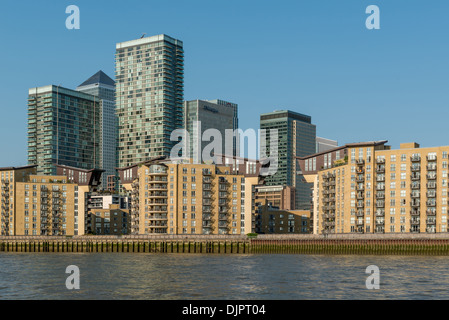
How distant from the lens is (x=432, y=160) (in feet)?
566

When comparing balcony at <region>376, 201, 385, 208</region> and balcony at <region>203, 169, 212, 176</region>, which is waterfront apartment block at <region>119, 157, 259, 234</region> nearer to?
Result: balcony at <region>203, 169, 212, 176</region>

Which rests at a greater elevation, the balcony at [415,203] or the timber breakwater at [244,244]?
the balcony at [415,203]

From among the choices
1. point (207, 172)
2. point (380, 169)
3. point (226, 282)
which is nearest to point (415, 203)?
point (380, 169)

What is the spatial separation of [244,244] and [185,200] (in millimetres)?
24656

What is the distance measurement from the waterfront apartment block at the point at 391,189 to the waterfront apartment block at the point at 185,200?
33.1 metres

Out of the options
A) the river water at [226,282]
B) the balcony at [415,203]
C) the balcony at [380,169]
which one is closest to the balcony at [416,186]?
the balcony at [415,203]

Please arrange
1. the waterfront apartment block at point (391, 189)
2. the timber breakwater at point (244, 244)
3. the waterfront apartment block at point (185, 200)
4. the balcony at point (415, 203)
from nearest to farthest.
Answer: the timber breakwater at point (244, 244) → the waterfront apartment block at point (391, 189) → the balcony at point (415, 203) → the waterfront apartment block at point (185, 200)

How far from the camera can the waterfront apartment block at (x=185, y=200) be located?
191 meters

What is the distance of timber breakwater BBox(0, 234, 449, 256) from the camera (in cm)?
15612

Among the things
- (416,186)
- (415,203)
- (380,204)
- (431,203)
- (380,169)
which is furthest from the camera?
(380,169)

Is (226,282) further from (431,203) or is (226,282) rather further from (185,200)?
(185,200)

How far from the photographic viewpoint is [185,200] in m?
191

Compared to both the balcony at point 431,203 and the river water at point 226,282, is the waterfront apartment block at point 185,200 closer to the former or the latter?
the balcony at point 431,203
